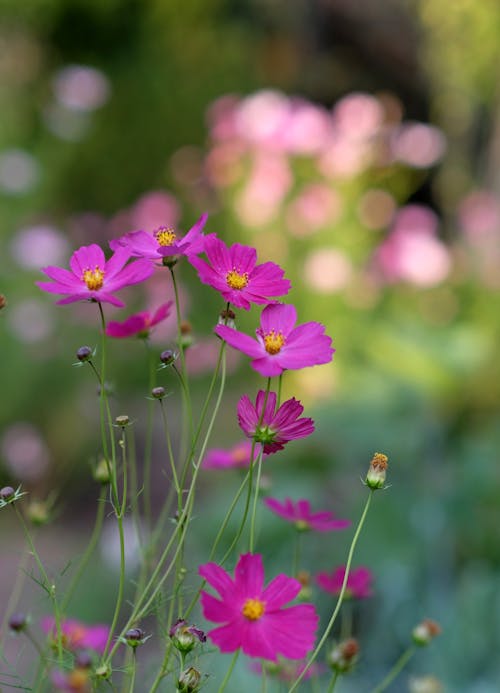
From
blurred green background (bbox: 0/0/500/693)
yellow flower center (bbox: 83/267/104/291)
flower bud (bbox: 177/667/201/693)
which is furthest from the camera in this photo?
blurred green background (bbox: 0/0/500/693)

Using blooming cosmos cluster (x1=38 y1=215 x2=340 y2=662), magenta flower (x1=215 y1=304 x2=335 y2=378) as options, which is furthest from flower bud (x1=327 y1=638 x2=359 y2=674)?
magenta flower (x1=215 y1=304 x2=335 y2=378)

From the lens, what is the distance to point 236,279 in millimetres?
475

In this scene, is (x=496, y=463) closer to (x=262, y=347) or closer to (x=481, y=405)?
(x=481, y=405)

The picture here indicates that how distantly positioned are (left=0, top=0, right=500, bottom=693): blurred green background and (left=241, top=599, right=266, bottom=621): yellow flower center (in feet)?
0.51

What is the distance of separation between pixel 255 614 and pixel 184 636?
4 centimetres

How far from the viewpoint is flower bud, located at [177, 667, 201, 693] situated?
38 centimetres

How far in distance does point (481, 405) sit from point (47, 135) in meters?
2.77

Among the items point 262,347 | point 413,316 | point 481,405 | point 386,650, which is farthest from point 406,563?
point 262,347

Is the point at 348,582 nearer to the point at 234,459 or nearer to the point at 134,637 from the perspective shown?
the point at 234,459

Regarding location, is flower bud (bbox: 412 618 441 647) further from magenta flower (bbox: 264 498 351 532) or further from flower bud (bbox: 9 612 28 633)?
flower bud (bbox: 9 612 28 633)

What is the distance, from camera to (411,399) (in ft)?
6.82

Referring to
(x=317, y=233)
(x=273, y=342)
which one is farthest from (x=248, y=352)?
(x=317, y=233)

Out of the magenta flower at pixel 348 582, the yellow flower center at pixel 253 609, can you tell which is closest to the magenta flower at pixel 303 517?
the magenta flower at pixel 348 582

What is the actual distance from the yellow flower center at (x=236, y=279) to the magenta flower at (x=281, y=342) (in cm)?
2
